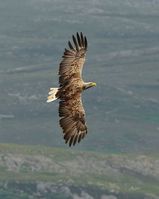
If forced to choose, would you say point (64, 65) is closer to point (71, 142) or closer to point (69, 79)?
point (69, 79)

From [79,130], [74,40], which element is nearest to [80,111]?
[79,130]

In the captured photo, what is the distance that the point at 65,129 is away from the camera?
3934cm

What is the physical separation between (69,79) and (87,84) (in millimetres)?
1025

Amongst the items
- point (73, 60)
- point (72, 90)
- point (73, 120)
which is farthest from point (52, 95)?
point (73, 120)

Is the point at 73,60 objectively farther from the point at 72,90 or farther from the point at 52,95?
the point at 52,95

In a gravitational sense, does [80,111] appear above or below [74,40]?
below

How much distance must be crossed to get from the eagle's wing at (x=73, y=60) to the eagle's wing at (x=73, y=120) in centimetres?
95

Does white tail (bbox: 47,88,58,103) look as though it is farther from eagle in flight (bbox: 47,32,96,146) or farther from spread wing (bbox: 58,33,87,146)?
spread wing (bbox: 58,33,87,146)

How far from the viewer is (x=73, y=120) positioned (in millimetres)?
40281

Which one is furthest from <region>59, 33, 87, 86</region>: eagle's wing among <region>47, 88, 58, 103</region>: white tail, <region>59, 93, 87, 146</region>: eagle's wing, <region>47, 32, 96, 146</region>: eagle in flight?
<region>59, 93, 87, 146</region>: eagle's wing

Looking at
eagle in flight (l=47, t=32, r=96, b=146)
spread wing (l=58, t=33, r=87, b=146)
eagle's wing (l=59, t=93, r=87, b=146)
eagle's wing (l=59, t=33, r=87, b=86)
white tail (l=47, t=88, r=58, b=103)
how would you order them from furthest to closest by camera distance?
eagle's wing (l=59, t=93, r=87, b=146) → eagle's wing (l=59, t=33, r=87, b=86) → spread wing (l=58, t=33, r=87, b=146) → eagle in flight (l=47, t=32, r=96, b=146) → white tail (l=47, t=88, r=58, b=103)

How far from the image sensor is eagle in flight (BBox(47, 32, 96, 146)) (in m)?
38.2

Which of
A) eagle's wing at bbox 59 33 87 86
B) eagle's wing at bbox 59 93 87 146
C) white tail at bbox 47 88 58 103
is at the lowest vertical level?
eagle's wing at bbox 59 93 87 146

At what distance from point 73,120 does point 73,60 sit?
2.57 meters
